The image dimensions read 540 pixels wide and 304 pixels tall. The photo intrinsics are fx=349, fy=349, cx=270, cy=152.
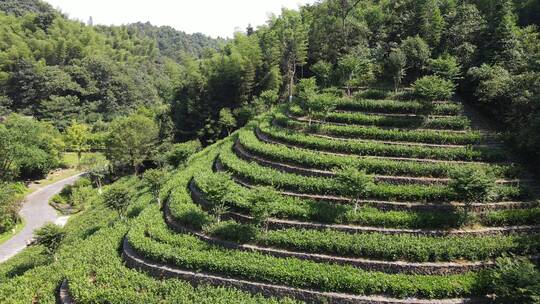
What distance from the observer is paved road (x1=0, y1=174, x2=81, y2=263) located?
30927mm

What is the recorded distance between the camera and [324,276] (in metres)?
16.3

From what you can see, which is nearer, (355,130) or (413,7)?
(355,130)

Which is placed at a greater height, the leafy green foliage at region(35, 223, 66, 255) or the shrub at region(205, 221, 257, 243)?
the shrub at region(205, 221, 257, 243)

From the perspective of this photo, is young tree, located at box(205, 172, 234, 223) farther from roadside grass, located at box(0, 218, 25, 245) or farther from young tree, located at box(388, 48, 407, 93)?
roadside grass, located at box(0, 218, 25, 245)

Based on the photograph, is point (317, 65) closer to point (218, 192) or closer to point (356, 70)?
point (356, 70)

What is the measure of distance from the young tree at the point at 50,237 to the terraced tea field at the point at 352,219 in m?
4.68

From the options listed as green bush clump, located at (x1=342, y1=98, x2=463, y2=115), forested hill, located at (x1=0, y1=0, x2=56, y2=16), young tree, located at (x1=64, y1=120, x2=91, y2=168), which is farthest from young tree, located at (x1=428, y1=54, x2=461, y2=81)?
forested hill, located at (x1=0, y1=0, x2=56, y2=16)

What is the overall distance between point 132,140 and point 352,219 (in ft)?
103

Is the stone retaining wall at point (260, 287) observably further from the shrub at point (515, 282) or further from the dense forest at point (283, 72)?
the dense forest at point (283, 72)

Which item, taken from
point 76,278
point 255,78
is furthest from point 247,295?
point 255,78

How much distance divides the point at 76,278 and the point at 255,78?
32.4 metres

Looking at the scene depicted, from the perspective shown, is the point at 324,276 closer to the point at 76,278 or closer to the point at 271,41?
the point at 76,278

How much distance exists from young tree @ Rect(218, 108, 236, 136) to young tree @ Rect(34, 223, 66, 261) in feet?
75.1

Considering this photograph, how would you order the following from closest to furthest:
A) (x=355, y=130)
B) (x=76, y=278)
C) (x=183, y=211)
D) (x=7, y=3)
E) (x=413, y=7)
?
1. (x=76, y=278)
2. (x=183, y=211)
3. (x=355, y=130)
4. (x=413, y=7)
5. (x=7, y=3)
